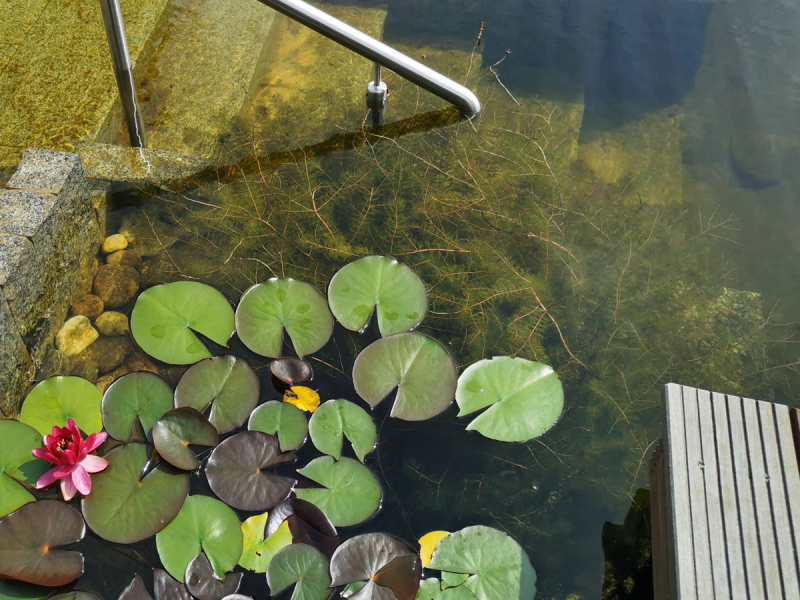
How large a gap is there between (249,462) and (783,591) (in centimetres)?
145

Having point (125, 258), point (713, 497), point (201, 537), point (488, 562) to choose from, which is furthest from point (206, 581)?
point (713, 497)

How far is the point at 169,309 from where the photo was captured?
6.91 ft

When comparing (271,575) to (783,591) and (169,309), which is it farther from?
(783,591)

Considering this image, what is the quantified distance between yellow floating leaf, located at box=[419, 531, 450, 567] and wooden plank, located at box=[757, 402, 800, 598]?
86 cm

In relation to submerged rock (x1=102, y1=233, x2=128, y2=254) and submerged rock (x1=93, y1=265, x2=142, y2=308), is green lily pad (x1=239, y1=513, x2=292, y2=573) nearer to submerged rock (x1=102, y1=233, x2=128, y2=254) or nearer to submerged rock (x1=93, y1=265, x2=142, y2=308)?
submerged rock (x1=93, y1=265, x2=142, y2=308)

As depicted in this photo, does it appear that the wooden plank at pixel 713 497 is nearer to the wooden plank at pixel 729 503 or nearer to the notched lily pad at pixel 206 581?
the wooden plank at pixel 729 503

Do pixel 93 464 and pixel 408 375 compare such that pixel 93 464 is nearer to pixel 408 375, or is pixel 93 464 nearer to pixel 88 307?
pixel 88 307

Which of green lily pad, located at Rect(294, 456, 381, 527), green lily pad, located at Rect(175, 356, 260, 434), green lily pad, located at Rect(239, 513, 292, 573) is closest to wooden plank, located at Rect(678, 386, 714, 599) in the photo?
green lily pad, located at Rect(294, 456, 381, 527)

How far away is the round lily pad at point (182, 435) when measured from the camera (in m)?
1.78

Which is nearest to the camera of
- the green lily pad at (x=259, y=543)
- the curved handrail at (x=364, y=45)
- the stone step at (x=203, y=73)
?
the green lily pad at (x=259, y=543)

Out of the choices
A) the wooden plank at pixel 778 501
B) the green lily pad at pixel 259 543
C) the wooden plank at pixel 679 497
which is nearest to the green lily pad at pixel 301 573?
the green lily pad at pixel 259 543

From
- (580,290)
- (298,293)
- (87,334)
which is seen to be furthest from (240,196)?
(580,290)

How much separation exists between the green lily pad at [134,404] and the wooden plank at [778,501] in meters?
1.76

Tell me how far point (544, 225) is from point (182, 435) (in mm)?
1592
